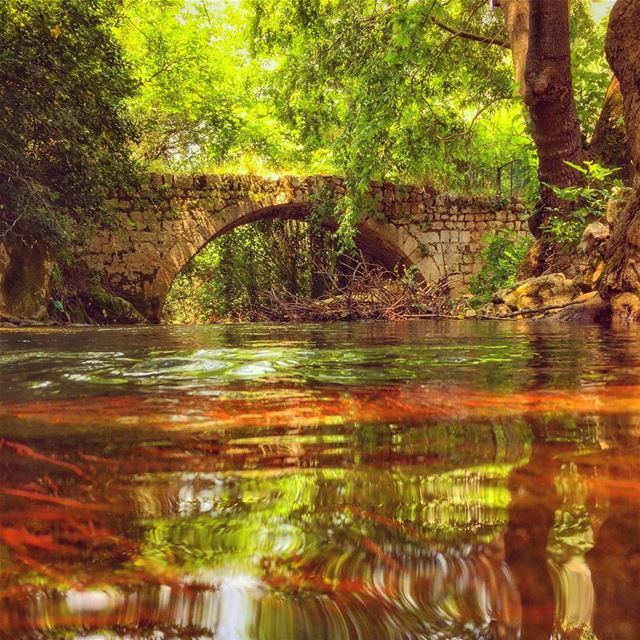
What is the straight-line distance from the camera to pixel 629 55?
5504 mm

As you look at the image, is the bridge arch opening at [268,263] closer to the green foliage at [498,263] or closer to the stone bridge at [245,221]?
the stone bridge at [245,221]

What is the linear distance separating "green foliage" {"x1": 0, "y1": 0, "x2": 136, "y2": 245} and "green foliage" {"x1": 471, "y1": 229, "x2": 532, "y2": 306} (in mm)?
5530

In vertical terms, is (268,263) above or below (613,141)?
below

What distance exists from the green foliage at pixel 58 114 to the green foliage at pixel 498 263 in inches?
218

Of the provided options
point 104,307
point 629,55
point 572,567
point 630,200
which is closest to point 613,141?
point 629,55

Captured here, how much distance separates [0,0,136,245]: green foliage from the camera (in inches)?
286

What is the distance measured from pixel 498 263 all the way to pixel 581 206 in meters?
3.10

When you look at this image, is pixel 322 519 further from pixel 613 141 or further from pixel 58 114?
pixel 613 141

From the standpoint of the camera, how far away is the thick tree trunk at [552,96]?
7.32 metres

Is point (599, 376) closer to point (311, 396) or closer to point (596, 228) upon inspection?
point (311, 396)

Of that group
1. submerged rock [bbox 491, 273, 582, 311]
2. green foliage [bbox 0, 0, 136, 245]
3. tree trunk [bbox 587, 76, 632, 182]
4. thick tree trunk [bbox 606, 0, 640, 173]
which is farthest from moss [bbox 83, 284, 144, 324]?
thick tree trunk [bbox 606, 0, 640, 173]

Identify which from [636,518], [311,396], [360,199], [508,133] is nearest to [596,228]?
[360,199]

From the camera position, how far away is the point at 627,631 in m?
0.32

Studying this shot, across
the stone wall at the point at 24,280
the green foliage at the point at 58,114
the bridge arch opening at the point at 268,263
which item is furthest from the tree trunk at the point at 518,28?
the stone wall at the point at 24,280
